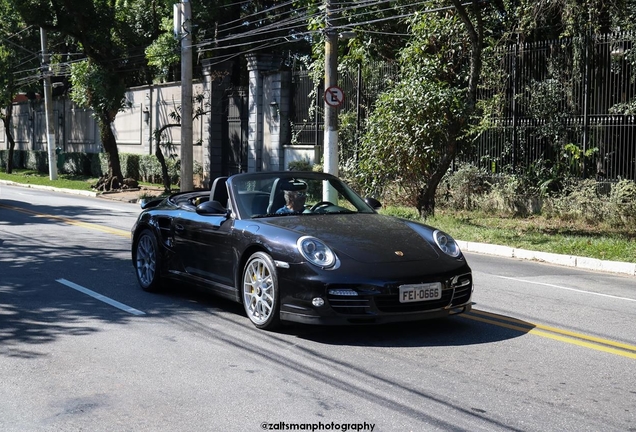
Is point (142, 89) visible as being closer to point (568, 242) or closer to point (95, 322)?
point (568, 242)

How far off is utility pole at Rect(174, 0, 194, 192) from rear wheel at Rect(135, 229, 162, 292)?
46.2ft

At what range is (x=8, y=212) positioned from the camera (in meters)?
19.4

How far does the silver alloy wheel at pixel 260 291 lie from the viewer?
6.83m

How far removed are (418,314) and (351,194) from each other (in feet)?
7.24

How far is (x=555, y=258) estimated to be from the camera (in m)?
12.8

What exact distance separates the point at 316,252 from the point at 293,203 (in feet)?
4.11

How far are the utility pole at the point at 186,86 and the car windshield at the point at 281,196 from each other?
1551cm

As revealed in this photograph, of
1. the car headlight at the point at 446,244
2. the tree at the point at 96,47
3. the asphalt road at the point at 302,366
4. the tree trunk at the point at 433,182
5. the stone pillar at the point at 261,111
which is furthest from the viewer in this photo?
the tree at the point at 96,47

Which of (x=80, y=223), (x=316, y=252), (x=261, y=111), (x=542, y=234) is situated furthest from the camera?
(x=261, y=111)

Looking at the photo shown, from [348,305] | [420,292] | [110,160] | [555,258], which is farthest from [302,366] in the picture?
[110,160]

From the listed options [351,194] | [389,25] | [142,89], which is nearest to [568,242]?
[351,194]

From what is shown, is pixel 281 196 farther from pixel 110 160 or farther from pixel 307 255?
pixel 110 160

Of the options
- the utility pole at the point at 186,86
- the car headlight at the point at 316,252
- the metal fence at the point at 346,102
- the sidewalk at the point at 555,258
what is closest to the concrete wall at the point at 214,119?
the metal fence at the point at 346,102

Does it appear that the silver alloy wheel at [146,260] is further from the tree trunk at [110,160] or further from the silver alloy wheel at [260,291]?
the tree trunk at [110,160]
